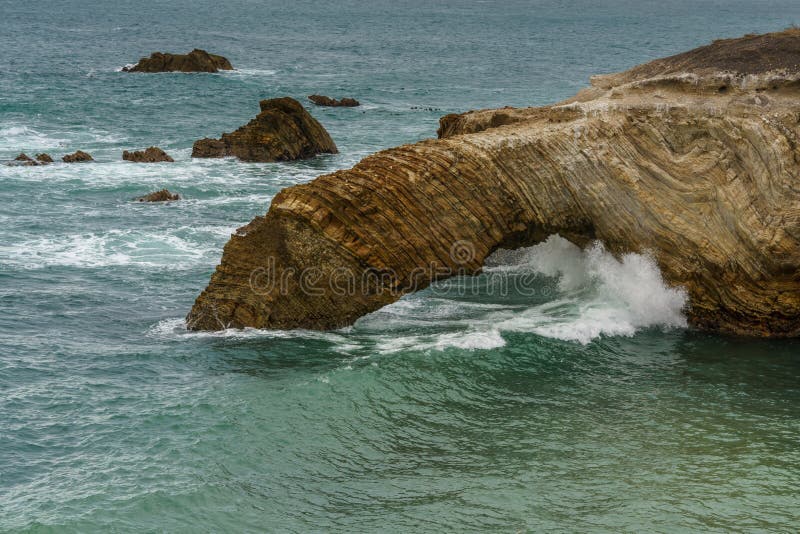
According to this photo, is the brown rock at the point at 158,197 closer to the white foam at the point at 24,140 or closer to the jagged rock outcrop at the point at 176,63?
the white foam at the point at 24,140

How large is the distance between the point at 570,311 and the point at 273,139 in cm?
2674

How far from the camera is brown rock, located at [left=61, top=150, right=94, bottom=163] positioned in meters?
45.6

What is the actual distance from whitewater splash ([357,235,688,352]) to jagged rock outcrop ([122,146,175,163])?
24423 mm

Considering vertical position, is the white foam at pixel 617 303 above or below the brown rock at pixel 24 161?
below

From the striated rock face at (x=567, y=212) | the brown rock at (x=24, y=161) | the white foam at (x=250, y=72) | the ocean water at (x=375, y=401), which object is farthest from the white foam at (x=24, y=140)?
the white foam at (x=250, y=72)

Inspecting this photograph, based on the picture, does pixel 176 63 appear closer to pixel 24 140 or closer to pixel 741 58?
pixel 24 140

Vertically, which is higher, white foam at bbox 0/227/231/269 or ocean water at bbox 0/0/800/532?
white foam at bbox 0/227/231/269

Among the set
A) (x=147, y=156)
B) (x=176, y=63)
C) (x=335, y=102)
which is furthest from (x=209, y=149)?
(x=176, y=63)

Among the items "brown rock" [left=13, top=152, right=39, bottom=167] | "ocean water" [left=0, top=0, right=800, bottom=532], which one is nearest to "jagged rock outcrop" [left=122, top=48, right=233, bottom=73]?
"brown rock" [left=13, top=152, right=39, bottom=167]

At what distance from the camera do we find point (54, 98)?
222 feet

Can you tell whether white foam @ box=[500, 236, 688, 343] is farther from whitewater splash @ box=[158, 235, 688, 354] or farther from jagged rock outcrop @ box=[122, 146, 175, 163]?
jagged rock outcrop @ box=[122, 146, 175, 163]

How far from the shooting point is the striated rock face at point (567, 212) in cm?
2233

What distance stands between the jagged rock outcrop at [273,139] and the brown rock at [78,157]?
5.07 m

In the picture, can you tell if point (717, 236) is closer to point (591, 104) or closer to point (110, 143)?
point (591, 104)
